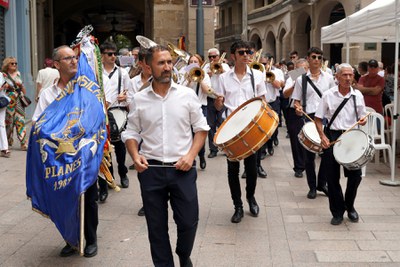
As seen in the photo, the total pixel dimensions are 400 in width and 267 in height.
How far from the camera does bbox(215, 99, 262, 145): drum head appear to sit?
17.2 ft

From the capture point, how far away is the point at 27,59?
15312 mm

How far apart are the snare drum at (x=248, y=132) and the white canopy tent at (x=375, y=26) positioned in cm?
280

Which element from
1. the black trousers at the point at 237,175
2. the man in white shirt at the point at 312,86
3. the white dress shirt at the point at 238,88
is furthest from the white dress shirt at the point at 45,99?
the man in white shirt at the point at 312,86

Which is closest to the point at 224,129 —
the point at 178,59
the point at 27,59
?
the point at 178,59

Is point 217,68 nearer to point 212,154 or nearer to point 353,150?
point 212,154

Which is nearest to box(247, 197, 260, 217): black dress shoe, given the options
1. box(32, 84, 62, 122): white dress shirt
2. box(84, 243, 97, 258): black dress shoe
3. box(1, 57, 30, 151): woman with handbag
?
box(84, 243, 97, 258): black dress shoe

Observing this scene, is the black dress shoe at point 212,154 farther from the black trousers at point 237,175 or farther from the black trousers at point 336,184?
the black trousers at point 336,184

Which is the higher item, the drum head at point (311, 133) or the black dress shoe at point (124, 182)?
the drum head at point (311, 133)

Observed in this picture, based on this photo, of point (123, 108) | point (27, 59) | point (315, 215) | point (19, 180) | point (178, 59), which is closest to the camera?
point (315, 215)

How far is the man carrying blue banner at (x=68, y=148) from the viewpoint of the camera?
4.39 metres

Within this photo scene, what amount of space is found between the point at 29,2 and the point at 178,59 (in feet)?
29.6

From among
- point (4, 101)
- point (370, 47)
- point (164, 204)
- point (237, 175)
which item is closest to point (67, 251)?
point (164, 204)

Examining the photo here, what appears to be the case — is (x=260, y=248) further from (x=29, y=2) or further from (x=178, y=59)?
(x=29, y=2)

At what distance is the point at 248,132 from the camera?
5.13m
